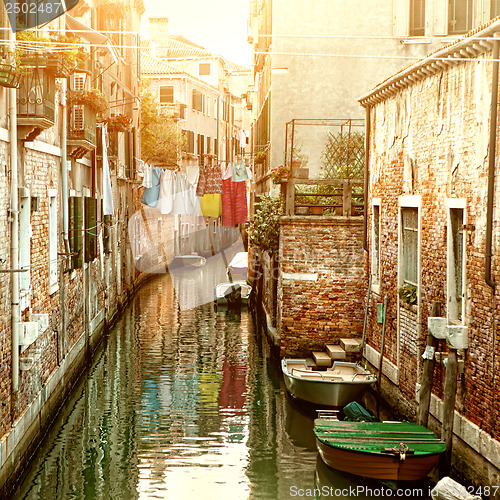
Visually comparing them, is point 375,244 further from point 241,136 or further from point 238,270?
point 241,136

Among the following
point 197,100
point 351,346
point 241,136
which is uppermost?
point 197,100

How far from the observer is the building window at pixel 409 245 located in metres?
10.9

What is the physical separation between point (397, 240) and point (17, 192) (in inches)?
214

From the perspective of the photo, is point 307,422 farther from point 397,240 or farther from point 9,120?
point 9,120

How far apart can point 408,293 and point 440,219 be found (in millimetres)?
1598

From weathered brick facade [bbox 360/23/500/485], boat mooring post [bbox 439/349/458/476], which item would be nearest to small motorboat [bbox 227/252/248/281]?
weathered brick facade [bbox 360/23/500/485]

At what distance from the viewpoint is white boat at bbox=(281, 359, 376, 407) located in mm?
11977

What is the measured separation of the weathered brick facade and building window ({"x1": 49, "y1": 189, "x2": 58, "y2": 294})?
5263mm

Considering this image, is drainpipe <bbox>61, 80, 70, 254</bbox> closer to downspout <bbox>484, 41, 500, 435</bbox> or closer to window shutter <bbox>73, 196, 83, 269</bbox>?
window shutter <bbox>73, 196, 83, 269</bbox>

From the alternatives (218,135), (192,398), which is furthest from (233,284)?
(218,135)

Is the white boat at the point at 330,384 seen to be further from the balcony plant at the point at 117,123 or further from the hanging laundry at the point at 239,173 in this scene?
the hanging laundry at the point at 239,173

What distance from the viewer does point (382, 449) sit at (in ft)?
27.6

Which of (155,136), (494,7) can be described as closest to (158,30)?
(155,136)

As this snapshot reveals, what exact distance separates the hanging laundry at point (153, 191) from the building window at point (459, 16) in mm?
13529
